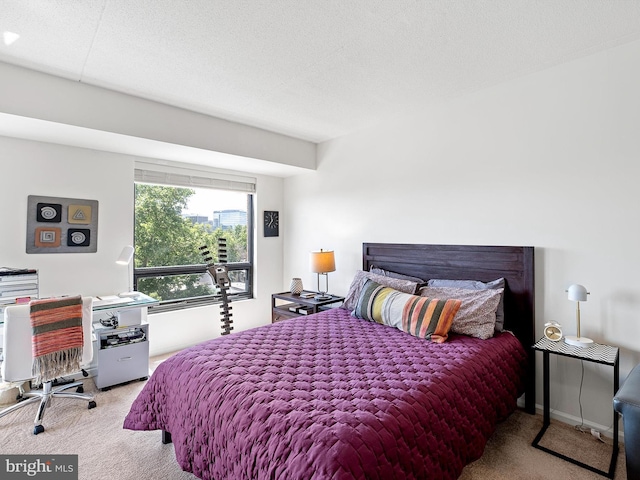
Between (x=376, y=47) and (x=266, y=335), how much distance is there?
2.05 metres

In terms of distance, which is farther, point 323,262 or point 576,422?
point 323,262

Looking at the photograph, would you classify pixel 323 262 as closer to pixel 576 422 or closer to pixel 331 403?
pixel 331 403

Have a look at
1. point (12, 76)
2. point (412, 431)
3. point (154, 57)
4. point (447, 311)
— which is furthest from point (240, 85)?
point (412, 431)

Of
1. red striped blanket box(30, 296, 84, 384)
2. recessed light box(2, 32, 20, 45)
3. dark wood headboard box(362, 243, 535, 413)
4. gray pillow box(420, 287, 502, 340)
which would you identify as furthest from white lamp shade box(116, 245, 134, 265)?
gray pillow box(420, 287, 502, 340)

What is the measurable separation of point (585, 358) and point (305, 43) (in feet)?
8.32

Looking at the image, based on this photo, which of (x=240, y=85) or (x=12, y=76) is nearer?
(x=12, y=76)

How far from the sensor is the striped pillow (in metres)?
2.26

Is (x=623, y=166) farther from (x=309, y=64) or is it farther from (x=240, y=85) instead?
(x=240, y=85)

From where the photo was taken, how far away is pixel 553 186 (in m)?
2.38

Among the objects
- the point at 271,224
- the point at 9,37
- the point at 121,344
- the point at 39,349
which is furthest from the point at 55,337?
the point at 271,224

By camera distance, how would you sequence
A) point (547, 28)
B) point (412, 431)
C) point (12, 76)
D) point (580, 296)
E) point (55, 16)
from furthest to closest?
point (12, 76) < point (580, 296) < point (547, 28) < point (55, 16) < point (412, 431)

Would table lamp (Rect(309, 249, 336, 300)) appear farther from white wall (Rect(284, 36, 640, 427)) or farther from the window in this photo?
the window

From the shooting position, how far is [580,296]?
2.09 meters

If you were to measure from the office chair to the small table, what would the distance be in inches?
125
